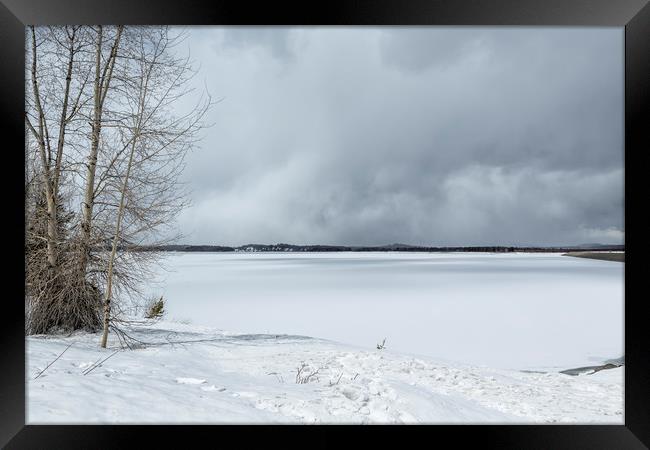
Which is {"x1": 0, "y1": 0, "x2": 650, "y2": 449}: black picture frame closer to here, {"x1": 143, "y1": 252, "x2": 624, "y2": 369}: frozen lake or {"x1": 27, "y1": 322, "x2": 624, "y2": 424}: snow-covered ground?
{"x1": 27, "y1": 322, "x2": 624, "y2": 424}: snow-covered ground

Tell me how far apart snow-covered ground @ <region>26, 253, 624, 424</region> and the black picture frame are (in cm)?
9

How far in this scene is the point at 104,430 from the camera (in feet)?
6.16

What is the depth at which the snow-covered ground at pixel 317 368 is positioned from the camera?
79.7 inches

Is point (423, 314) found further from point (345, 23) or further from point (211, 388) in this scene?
point (345, 23)

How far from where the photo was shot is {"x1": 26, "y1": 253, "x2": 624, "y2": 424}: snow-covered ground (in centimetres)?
203

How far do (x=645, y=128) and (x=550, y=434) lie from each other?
6.25 ft

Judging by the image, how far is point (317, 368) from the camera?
289 cm

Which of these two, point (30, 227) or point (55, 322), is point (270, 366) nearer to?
point (55, 322)

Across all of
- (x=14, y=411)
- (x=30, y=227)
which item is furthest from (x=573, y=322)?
(x=30, y=227)

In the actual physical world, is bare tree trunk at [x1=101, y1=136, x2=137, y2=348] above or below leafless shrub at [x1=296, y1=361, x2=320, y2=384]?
above

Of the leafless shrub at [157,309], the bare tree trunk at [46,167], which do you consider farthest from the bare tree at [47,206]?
the leafless shrub at [157,309]

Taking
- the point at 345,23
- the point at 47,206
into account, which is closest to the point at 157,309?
the point at 47,206

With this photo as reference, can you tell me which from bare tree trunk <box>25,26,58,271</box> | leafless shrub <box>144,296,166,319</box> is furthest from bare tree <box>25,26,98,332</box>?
leafless shrub <box>144,296,166,319</box>

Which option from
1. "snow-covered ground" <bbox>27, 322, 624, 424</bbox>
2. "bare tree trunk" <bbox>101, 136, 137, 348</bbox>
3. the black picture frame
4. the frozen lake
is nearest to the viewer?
the black picture frame
